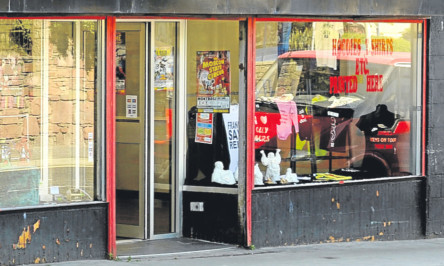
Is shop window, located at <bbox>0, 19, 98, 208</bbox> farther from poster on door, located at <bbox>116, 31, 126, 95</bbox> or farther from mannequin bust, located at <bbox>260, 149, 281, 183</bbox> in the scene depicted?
mannequin bust, located at <bbox>260, 149, 281, 183</bbox>

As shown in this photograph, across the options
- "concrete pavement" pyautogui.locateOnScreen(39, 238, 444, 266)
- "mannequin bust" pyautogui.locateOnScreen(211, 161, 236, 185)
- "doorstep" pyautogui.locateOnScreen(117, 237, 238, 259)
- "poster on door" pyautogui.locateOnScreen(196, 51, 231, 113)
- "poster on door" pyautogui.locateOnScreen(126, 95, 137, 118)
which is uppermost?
"poster on door" pyautogui.locateOnScreen(196, 51, 231, 113)

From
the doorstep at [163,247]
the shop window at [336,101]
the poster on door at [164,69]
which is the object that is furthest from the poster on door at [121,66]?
the doorstep at [163,247]

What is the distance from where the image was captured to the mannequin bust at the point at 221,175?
31.3ft

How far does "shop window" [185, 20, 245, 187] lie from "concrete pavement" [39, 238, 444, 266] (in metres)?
0.90

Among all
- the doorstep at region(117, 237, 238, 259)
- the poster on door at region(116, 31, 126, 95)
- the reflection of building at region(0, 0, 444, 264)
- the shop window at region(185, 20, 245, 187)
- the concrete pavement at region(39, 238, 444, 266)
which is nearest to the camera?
the reflection of building at region(0, 0, 444, 264)

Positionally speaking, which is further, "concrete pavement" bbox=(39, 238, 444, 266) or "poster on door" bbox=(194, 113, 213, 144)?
"poster on door" bbox=(194, 113, 213, 144)

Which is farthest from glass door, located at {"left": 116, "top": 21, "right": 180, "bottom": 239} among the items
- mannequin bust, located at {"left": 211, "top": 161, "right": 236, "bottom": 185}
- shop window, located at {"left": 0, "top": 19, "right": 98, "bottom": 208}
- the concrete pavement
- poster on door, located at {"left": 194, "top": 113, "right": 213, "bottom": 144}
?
shop window, located at {"left": 0, "top": 19, "right": 98, "bottom": 208}

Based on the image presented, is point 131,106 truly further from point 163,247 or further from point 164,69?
point 163,247

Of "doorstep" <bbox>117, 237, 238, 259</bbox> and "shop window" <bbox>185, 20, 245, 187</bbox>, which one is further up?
"shop window" <bbox>185, 20, 245, 187</bbox>

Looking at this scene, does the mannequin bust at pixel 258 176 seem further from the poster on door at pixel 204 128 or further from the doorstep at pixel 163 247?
the doorstep at pixel 163 247

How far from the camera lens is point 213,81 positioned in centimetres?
967

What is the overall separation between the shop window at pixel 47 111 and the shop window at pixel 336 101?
1.96 m

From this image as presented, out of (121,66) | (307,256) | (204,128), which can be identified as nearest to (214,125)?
(204,128)

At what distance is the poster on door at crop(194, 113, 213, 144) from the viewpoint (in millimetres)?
9727
